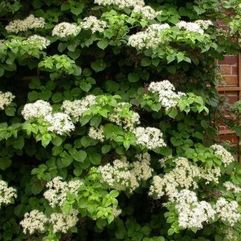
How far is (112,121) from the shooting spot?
9.37ft

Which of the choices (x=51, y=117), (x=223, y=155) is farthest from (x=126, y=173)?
(x=223, y=155)

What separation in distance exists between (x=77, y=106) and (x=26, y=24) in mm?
646

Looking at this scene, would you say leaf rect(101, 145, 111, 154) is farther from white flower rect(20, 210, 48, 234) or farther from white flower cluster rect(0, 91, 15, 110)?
white flower cluster rect(0, 91, 15, 110)

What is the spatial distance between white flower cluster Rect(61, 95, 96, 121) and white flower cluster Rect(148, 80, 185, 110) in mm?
332

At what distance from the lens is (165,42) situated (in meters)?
2.99

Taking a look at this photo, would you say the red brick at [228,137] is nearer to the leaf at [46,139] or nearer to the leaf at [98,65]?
the leaf at [98,65]

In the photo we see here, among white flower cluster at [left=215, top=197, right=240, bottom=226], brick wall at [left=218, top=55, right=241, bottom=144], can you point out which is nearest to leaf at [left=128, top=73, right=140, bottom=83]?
white flower cluster at [left=215, top=197, right=240, bottom=226]

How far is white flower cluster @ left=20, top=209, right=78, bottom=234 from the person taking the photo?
9.35 feet

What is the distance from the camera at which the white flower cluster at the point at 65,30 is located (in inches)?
121

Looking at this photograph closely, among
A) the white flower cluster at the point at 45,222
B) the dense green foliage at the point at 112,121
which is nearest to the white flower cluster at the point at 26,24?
the dense green foliage at the point at 112,121

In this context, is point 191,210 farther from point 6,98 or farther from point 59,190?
point 6,98

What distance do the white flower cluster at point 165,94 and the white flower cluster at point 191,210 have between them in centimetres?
46

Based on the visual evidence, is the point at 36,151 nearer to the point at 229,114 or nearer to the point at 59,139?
the point at 59,139

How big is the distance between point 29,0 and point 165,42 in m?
0.97
